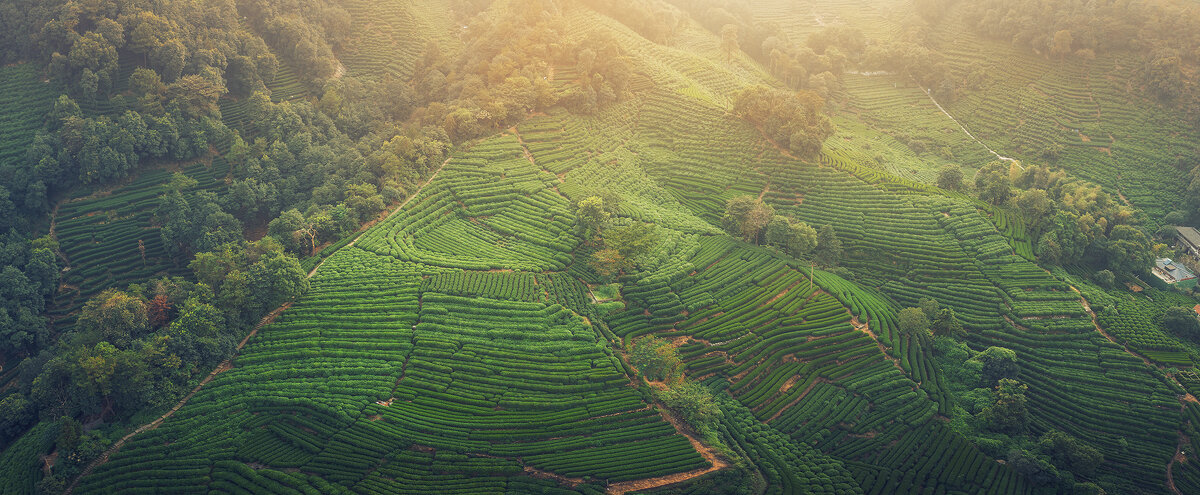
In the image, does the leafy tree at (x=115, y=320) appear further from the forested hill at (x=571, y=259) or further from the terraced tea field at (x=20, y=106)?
the terraced tea field at (x=20, y=106)

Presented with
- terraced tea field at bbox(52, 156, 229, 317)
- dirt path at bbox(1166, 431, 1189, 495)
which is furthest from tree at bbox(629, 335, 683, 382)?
terraced tea field at bbox(52, 156, 229, 317)

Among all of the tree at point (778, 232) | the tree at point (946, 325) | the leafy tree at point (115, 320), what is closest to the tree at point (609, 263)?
the tree at point (778, 232)

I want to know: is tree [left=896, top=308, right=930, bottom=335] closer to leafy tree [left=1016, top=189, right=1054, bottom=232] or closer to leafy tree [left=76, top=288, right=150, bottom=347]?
leafy tree [left=1016, top=189, right=1054, bottom=232]

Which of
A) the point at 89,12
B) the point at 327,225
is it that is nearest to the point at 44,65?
the point at 89,12

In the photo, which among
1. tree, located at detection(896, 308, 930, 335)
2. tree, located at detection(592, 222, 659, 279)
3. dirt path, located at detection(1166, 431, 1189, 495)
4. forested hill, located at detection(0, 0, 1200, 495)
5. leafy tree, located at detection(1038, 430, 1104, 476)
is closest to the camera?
forested hill, located at detection(0, 0, 1200, 495)

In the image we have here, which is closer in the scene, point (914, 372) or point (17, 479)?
point (17, 479)

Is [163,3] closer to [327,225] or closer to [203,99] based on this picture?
[203,99]
